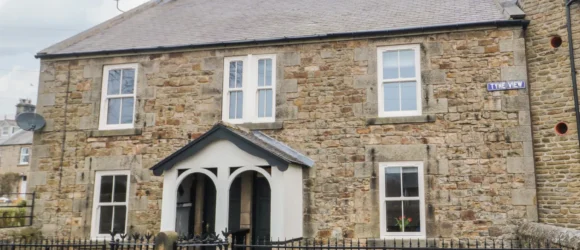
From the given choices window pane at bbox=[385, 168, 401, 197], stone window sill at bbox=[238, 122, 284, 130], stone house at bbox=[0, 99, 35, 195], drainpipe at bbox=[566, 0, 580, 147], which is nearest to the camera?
drainpipe at bbox=[566, 0, 580, 147]

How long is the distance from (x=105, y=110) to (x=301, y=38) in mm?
5048

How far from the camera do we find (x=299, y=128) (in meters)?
10.3

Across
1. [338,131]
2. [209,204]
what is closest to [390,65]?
[338,131]

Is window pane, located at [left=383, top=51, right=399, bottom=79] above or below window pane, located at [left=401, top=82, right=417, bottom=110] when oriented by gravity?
above

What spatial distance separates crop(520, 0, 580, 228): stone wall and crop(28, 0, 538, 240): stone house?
0.39 meters

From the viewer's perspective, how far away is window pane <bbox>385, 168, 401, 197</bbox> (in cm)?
966

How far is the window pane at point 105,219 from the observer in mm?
10852

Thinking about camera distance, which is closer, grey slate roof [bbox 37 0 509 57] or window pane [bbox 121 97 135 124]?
grey slate roof [bbox 37 0 509 57]

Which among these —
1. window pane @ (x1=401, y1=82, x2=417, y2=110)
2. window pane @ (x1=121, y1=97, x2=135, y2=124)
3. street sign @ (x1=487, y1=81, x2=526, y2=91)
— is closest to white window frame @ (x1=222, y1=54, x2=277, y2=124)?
window pane @ (x1=121, y1=97, x2=135, y2=124)

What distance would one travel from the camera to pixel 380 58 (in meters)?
10.3

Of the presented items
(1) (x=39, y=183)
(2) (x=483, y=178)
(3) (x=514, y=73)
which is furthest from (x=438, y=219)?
(1) (x=39, y=183)

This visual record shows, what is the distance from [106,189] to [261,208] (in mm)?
3752

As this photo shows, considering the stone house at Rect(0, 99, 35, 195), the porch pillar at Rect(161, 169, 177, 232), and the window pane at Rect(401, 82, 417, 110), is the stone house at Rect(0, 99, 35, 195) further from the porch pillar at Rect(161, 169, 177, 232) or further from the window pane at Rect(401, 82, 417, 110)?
the window pane at Rect(401, 82, 417, 110)

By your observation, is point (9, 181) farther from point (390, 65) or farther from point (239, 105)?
point (390, 65)
